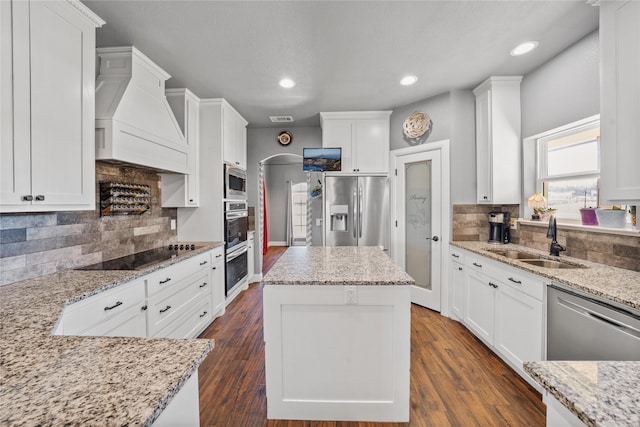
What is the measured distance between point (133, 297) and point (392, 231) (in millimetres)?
3034

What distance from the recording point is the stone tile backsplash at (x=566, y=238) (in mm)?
1874

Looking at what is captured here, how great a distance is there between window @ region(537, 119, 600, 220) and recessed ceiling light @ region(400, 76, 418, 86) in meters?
1.41

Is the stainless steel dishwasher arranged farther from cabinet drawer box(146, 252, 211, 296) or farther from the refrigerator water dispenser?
cabinet drawer box(146, 252, 211, 296)

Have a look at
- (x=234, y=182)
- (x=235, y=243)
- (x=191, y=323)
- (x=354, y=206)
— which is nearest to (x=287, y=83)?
(x=234, y=182)

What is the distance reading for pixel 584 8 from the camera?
1888mm

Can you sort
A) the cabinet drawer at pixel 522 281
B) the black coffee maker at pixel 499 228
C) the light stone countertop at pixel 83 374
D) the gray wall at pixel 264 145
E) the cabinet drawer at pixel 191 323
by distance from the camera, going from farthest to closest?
the gray wall at pixel 264 145 < the black coffee maker at pixel 499 228 < the cabinet drawer at pixel 191 323 < the cabinet drawer at pixel 522 281 < the light stone countertop at pixel 83 374

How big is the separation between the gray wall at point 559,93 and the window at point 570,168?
9 centimetres

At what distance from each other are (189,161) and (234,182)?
80 centimetres

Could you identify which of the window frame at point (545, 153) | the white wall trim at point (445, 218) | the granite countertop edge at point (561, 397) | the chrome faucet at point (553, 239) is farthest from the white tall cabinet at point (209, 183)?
the window frame at point (545, 153)

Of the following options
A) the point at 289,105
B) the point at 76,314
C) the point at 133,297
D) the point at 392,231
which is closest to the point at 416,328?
the point at 392,231

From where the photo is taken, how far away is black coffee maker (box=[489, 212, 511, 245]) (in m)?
3.03

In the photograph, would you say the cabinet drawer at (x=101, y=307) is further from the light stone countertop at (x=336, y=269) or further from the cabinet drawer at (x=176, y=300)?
the light stone countertop at (x=336, y=269)

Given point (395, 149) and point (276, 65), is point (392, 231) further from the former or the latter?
point (276, 65)

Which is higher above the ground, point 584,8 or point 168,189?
point 584,8
